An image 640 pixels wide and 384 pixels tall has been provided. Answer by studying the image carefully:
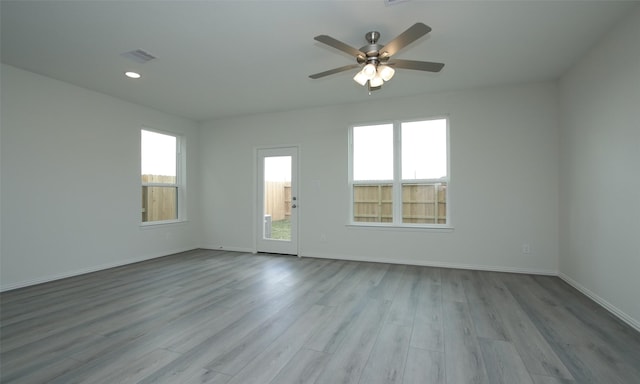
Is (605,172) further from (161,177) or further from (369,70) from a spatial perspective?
(161,177)

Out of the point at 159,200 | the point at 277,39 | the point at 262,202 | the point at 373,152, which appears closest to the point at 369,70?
the point at 277,39

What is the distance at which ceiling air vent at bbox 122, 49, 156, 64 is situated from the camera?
317 cm

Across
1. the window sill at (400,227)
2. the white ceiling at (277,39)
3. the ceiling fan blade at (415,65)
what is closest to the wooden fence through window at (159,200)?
the white ceiling at (277,39)

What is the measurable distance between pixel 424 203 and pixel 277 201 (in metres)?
2.65

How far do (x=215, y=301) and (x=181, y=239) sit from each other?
3.11 metres

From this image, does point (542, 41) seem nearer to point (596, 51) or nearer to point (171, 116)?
point (596, 51)

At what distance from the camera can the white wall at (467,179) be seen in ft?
13.3

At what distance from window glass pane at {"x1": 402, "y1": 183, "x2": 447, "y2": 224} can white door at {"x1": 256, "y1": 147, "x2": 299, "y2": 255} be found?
6.38 feet

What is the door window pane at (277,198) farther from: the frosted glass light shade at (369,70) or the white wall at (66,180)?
the frosted glass light shade at (369,70)

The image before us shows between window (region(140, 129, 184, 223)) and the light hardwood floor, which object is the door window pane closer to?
the light hardwood floor

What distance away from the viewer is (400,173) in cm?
478

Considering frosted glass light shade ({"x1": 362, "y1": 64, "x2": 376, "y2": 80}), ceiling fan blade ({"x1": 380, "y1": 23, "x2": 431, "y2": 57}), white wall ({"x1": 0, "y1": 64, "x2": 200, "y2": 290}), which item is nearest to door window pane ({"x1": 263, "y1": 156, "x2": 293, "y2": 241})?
white wall ({"x1": 0, "y1": 64, "x2": 200, "y2": 290})

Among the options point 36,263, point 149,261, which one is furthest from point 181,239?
point 36,263

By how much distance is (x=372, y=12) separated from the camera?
2.46 meters
